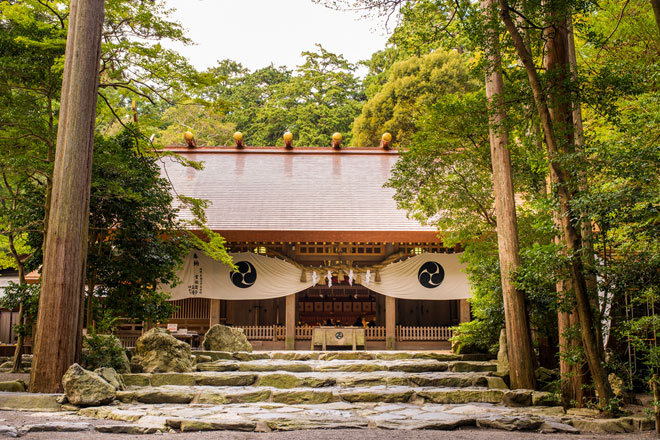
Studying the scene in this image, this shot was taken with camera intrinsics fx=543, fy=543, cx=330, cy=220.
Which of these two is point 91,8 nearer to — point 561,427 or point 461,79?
point 561,427

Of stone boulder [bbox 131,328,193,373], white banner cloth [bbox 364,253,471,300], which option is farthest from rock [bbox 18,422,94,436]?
white banner cloth [bbox 364,253,471,300]

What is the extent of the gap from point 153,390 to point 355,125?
57.0ft

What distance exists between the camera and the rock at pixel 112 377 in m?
7.87

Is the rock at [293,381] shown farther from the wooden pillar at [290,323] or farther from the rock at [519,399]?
the wooden pillar at [290,323]

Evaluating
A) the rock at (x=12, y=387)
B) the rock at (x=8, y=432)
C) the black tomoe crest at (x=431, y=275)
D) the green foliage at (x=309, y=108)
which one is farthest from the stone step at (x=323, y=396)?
the green foliage at (x=309, y=108)

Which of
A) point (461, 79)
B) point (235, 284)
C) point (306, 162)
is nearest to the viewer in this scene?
point (235, 284)

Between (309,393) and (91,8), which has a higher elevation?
(91,8)

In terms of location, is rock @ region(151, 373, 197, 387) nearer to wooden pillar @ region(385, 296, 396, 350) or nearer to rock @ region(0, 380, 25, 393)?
rock @ region(0, 380, 25, 393)

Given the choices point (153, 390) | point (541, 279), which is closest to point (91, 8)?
point (153, 390)

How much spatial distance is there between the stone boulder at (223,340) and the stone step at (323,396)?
3.09 meters

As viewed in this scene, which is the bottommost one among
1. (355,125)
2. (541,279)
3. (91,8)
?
(541,279)

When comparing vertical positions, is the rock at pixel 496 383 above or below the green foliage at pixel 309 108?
below

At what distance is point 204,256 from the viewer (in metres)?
14.5

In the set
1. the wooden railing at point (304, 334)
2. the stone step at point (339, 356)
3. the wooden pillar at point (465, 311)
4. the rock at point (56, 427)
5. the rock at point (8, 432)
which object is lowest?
the rock at point (56, 427)
